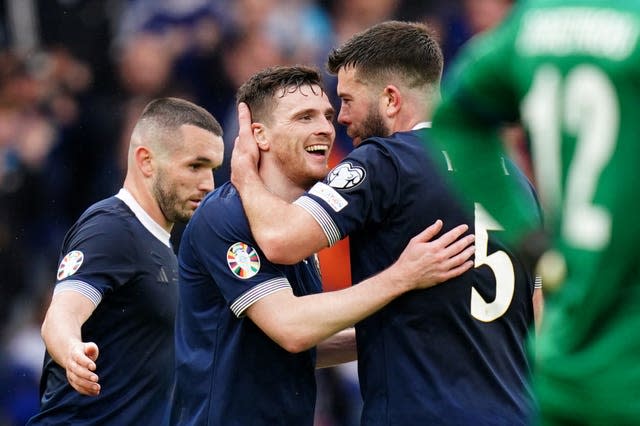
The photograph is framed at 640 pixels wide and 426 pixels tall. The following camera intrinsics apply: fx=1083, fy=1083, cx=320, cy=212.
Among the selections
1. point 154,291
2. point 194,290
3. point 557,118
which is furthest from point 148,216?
point 557,118

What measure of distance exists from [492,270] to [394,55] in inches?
39.3

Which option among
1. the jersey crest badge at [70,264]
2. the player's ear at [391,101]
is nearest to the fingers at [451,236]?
the player's ear at [391,101]

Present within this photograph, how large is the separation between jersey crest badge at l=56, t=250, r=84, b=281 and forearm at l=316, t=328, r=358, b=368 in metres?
1.22

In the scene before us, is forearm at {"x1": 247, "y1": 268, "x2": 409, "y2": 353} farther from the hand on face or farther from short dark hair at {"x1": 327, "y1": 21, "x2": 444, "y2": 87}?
short dark hair at {"x1": 327, "y1": 21, "x2": 444, "y2": 87}

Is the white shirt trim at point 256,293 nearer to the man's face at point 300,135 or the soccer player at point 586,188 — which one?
the man's face at point 300,135

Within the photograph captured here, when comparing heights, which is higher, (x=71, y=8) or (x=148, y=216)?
(x=71, y=8)

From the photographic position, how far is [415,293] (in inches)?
163

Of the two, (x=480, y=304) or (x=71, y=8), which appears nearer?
(x=480, y=304)

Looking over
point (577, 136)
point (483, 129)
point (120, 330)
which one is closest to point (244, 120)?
point (120, 330)

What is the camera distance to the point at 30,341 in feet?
29.2

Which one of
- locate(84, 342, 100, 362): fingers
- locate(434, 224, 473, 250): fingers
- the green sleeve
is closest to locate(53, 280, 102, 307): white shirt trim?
locate(84, 342, 100, 362): fingers

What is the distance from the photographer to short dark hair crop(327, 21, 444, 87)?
4516 mm

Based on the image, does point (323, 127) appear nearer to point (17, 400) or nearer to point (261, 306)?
point (261, 306)

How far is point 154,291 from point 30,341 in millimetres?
3814
